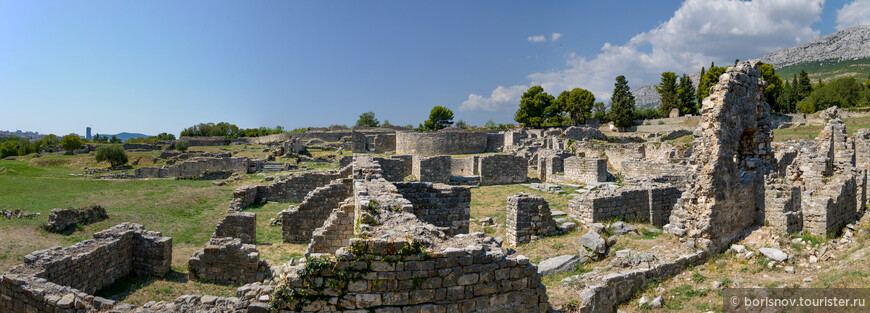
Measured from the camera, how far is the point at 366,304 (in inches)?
157

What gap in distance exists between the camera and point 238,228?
468 inches

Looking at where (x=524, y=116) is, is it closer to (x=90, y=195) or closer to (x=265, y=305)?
(x=90, y=195)

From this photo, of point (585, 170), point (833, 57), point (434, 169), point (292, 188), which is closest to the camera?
point (292, 188)

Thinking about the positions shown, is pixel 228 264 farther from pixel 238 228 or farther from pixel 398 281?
pixel 398 281

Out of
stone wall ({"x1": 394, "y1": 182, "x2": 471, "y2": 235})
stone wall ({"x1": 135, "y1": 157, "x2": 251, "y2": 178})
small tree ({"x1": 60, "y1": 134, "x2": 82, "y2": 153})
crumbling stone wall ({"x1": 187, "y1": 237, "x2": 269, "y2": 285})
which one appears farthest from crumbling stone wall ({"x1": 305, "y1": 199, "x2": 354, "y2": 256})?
small tree ({"x1": 60, "y1": 134, "x2": 82, "y2": 153})

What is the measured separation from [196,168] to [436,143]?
22094 millimetres

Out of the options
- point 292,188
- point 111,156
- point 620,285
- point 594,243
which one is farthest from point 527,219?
point 111,156

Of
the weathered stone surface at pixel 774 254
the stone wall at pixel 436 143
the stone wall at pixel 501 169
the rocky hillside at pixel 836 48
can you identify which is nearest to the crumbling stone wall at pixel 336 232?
the weathered stone surface at pixel 774 254

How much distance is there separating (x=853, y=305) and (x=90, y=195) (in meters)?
29.4

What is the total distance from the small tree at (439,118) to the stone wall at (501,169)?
61.9m

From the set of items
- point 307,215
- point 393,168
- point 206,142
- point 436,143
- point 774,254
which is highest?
point 206,142

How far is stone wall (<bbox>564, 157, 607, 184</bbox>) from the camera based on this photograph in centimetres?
2264

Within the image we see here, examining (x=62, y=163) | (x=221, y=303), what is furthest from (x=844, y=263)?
(x=62, y=163)

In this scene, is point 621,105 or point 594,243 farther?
point 621,105
